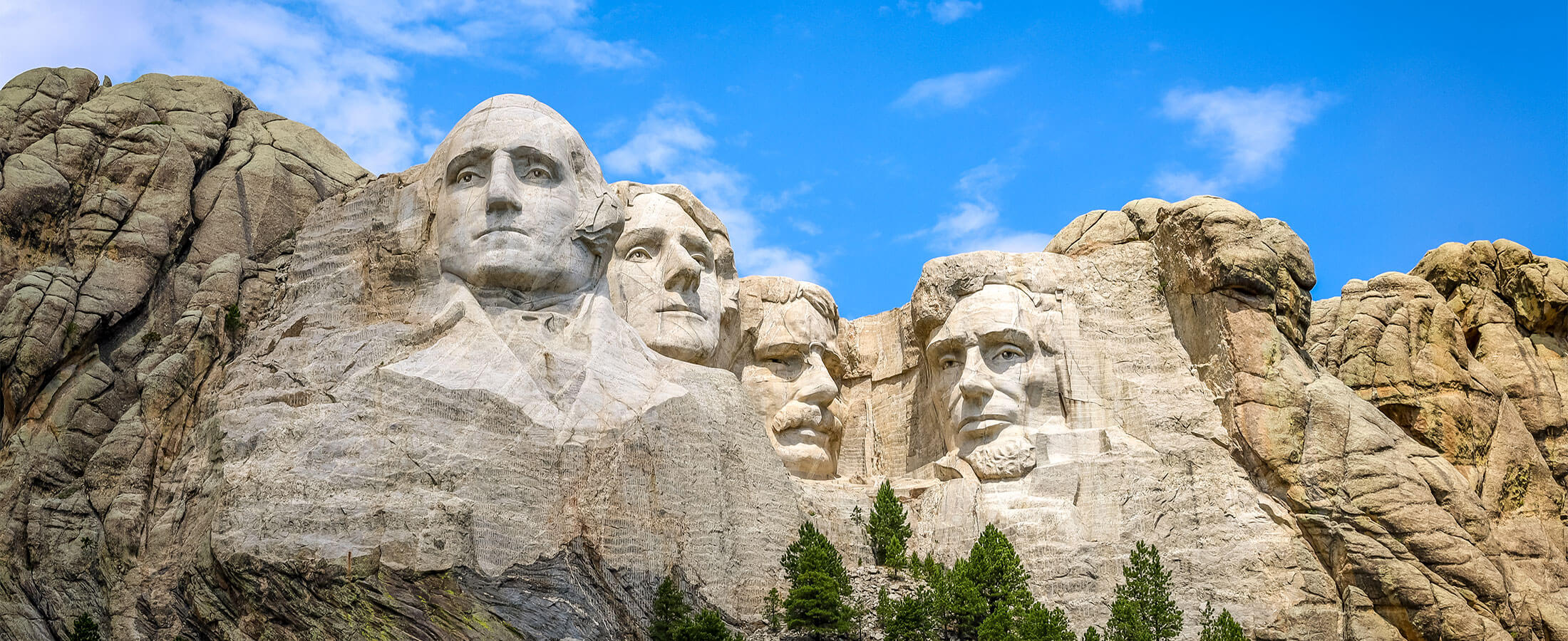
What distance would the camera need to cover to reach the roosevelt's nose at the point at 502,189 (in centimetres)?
1755

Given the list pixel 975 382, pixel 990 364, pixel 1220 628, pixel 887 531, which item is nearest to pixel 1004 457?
pixel 975 382

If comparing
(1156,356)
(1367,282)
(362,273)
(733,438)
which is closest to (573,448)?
(733,438)

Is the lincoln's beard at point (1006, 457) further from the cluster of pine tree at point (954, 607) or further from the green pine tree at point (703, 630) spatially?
the green pine tree at point (703, 630)

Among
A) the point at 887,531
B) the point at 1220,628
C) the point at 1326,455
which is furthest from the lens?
the point at 887,531

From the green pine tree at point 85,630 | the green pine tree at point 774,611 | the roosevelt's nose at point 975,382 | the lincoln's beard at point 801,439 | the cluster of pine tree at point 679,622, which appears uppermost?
the roosevelt's nose at point 975,382

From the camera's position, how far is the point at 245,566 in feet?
49.5

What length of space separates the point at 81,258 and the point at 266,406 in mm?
3261

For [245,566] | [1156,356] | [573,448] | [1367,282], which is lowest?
[245,566]

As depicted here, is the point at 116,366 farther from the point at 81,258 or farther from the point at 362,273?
the point at 362,273

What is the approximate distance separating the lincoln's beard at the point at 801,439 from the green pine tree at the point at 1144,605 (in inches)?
138

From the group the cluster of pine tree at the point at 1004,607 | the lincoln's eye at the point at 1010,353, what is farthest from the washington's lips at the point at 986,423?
the cluster of pine tree at the point at 1004,607

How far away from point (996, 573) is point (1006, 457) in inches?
77.8

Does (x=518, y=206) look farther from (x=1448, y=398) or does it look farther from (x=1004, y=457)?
(x=1448, y=398)

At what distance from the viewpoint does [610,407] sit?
16953 millimetres
